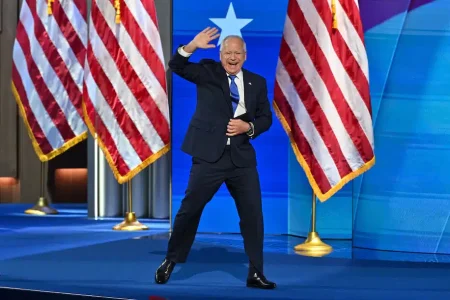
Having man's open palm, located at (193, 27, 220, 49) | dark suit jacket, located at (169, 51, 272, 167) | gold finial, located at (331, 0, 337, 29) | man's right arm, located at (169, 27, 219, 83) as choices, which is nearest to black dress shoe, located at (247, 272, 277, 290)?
dark suit jacket, located at (169, 51, 272, 167)

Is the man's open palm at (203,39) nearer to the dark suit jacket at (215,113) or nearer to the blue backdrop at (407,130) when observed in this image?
the dark suit jacket at (215,113)

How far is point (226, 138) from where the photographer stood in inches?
215

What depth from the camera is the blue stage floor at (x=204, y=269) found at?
532 centimetres

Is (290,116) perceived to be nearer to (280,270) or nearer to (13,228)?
(280,270)

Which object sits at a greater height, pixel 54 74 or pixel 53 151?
pixel 54 74

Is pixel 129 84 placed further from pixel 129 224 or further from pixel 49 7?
pixel 49 7

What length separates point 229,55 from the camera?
17.9 ft

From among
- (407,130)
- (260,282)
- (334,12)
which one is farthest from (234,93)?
(407,130)

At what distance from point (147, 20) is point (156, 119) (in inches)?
37.1

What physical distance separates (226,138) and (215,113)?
0.16 metres

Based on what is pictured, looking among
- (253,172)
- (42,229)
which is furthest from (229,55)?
(42,229)

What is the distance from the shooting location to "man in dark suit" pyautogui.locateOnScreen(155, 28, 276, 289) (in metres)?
5.43

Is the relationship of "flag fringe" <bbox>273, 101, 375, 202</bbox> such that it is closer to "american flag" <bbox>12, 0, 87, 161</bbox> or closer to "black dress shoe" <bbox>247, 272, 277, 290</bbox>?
"black dress shoe" <bbox>247, 272, 277, 290</bbox>

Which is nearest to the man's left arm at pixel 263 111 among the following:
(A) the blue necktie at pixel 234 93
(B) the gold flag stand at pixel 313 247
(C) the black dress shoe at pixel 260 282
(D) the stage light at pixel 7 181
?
(A) the blue necktie at pixel 234 93
